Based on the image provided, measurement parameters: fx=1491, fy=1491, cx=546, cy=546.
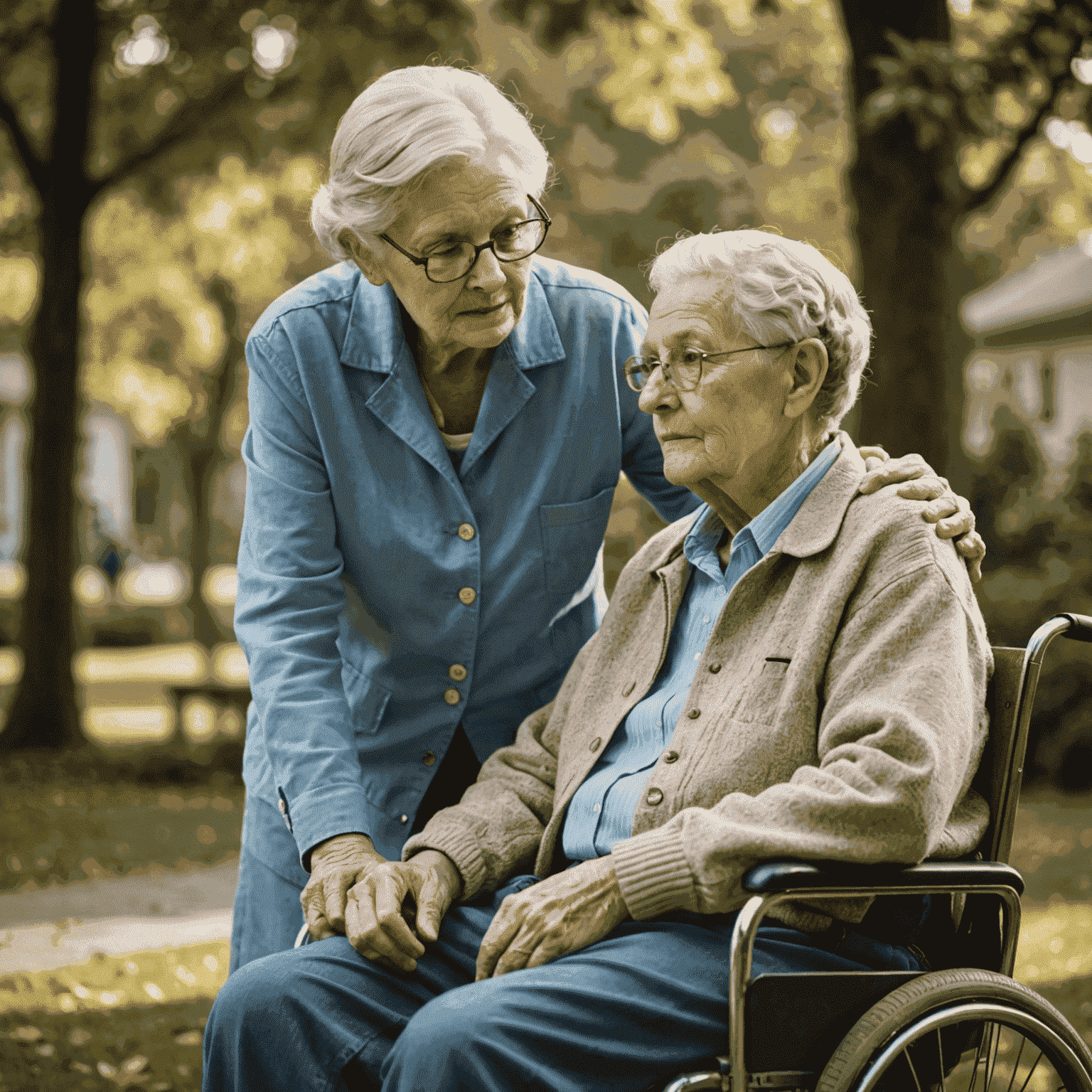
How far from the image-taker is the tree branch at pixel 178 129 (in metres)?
11.0

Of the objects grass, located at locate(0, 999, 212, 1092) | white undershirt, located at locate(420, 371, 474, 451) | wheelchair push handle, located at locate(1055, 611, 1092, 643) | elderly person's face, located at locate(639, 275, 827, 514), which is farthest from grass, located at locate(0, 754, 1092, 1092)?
elderly person's face, located at locate(639, 275, 827, 514)

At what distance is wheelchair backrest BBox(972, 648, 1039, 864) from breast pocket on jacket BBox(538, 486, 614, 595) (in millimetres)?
910

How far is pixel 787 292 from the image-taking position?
8.86ft

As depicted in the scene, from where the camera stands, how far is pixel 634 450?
10.8 feet

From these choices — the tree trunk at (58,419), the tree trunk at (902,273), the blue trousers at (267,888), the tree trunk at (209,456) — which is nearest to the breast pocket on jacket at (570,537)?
the blue trousers at (267,888)

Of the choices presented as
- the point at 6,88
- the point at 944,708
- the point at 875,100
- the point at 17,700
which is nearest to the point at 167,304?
the point at 6,88

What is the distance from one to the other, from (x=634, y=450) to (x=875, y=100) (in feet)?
13.2

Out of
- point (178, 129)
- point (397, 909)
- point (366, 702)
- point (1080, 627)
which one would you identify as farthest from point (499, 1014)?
point (178, 129)

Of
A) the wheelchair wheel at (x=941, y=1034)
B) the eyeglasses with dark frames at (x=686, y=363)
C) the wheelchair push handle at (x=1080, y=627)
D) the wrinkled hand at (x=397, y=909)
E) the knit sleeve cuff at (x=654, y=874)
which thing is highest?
the eyeglasses with dark frames at (x=686, y=363)

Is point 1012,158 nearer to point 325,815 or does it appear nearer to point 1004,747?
point 1004,747

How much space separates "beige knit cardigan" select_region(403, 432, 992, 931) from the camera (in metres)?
2.26

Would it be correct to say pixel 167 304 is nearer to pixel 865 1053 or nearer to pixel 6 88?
pixel 6 88

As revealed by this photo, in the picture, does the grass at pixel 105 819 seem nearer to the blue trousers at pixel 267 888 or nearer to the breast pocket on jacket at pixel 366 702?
the blue trousers at pixel 267 888

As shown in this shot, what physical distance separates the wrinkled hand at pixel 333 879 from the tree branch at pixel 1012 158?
561 centimetres
